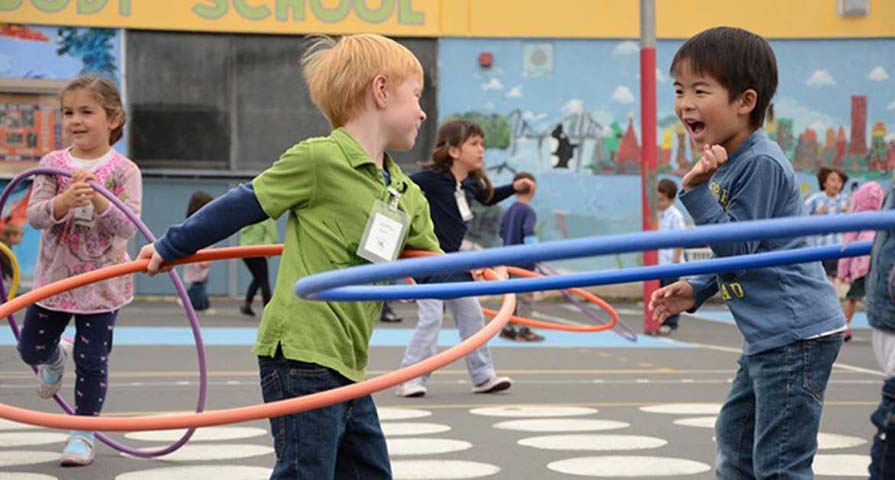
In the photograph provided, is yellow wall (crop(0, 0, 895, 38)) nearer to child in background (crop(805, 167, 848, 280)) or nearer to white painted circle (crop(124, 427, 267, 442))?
child in background (crop(805, 167, 848, 280))

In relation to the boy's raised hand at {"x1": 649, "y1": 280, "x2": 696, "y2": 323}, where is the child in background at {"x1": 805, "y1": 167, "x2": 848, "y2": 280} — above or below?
below

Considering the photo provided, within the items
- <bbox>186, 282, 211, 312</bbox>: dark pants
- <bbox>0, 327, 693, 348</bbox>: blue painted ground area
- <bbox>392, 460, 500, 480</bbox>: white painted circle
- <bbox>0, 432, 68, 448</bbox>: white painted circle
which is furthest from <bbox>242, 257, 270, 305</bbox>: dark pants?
<bbox>392, 460, 500, 480</bbox>: white painted circle

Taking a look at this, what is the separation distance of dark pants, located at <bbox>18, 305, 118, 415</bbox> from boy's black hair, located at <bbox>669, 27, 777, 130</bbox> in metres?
3.53

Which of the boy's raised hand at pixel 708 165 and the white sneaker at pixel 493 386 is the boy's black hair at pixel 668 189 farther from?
the boy's raised hand at pixel 708 165

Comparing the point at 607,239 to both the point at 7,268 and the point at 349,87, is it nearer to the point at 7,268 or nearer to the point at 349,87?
the point at 349,87

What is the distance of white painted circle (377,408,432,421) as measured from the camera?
28.3ft

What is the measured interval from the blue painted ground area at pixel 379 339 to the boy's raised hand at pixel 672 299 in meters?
9.54

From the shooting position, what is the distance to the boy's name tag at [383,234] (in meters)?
4.30

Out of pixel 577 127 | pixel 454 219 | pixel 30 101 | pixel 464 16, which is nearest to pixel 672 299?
pixel 454 219

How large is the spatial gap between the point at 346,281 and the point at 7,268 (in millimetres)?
14917

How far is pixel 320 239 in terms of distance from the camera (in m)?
4.36

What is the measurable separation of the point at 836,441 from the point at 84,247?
12.9 feet

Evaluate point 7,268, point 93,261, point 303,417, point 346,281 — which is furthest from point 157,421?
point 7,268

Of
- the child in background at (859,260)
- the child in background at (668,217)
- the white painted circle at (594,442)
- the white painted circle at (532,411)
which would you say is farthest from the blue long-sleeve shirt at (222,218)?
the child in background at (668,217)
